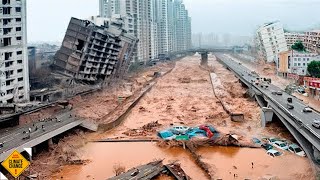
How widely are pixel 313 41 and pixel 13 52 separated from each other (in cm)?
5970

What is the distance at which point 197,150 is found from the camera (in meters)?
24.7

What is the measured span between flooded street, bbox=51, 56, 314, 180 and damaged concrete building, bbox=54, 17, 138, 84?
311 inches

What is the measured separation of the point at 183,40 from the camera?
497 ft

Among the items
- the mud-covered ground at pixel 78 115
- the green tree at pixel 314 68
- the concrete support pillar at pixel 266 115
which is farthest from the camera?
the green tree at pixel 314 68

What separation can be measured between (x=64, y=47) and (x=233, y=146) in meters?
26.9

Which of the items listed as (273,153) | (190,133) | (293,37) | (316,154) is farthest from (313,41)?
(316,154)

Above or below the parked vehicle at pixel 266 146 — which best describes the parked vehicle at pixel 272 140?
above

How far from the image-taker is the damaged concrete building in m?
45.5

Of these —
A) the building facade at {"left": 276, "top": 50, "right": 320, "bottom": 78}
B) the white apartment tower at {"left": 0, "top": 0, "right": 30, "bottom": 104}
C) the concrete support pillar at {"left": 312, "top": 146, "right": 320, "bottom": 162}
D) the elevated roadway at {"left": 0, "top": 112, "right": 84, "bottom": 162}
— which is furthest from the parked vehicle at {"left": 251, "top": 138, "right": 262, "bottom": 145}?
the building facade at {"left": 276, "top": 50, "right": 320, "bottom": 78}

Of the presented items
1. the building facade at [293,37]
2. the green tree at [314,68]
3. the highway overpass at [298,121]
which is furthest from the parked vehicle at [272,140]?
the building facade at [293,37]

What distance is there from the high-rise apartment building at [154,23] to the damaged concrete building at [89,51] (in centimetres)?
2092

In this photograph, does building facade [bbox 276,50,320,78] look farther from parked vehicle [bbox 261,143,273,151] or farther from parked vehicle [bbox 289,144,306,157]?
parked vehicle [bbox 289,144,306,157]

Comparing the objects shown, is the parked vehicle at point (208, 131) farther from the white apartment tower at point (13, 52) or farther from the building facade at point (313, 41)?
the building facade at point (313, 41)

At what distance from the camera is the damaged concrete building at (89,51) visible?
149ft
